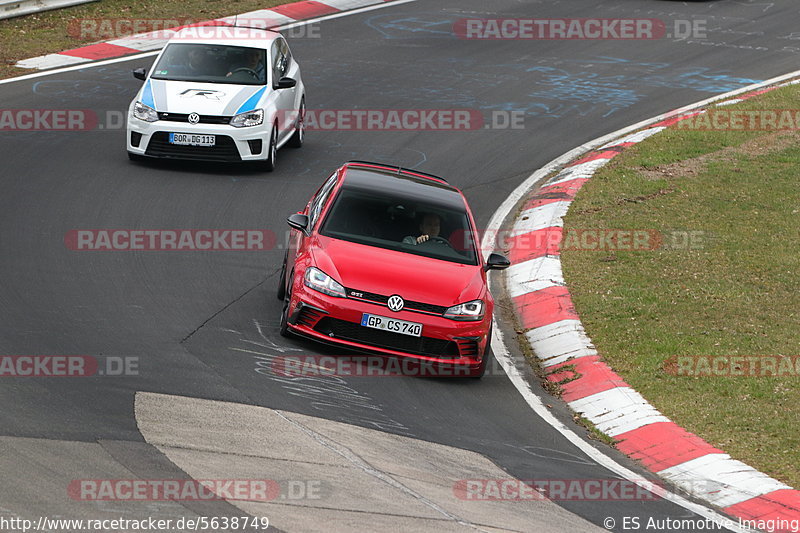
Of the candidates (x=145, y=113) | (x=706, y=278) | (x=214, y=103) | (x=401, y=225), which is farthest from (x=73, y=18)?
(x=706, y=278)

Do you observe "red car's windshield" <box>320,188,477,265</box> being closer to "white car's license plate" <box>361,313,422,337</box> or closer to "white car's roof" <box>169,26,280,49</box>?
"white car's license plate" <box>361,313,422,337</box>

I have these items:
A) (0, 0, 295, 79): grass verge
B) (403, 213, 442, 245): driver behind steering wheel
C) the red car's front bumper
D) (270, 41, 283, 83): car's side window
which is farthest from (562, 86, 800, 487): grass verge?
(0, 0, 295, 79): grass verge

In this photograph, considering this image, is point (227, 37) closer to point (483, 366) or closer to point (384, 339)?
point (384, 339)

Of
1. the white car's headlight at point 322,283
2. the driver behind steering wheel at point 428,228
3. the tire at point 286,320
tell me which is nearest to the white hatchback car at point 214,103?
the driver behind steering wheel at point 428,228

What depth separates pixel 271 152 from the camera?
53.9 ft

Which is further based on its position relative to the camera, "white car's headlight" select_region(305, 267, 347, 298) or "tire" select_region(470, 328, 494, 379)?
"tire" select_region(470, 328, 494, 379)

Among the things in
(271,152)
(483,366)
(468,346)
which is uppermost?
(271,152)

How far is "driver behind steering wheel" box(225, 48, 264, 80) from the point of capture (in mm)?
16839

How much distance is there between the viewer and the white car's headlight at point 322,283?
10281 millimetres

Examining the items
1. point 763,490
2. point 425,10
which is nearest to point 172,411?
point 763,490

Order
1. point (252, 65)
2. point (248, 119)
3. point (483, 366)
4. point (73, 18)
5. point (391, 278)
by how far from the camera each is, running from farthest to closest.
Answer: point (73, 18) → point (252, 65) → point (248, 119) → point (483, 366) → point (391, 278)

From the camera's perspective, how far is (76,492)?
684 centimetres

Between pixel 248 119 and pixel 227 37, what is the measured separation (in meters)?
2.08

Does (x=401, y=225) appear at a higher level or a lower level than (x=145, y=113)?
lower
